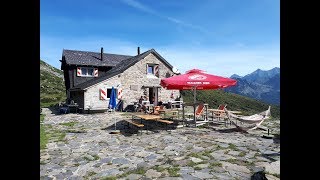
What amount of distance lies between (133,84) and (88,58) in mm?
7388

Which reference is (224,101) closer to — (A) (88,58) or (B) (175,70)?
(B) (175,70)

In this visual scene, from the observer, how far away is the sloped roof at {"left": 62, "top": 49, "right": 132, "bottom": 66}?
26397 mm

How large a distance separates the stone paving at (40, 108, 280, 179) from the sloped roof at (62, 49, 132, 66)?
1748 cm

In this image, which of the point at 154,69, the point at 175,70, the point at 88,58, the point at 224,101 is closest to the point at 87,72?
the point at 88,58

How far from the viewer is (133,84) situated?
2405cm

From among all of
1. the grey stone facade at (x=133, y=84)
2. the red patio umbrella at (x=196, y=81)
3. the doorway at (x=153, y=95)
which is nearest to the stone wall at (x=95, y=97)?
the grey stone facade at (x=133, y=84)

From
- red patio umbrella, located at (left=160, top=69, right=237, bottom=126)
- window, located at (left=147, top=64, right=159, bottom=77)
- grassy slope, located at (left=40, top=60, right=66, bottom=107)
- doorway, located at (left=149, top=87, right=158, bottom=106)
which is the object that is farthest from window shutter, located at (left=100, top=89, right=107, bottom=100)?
grassy slope, located at (left=40, top=60, right=66, bottom=107)

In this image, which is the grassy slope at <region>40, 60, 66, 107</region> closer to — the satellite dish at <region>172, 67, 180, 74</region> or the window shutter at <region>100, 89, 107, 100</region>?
the window shutter at <region>100, 89, 107, 100</region>

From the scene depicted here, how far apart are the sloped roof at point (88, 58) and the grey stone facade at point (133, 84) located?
568cm

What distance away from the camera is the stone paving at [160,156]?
17.8 feet
